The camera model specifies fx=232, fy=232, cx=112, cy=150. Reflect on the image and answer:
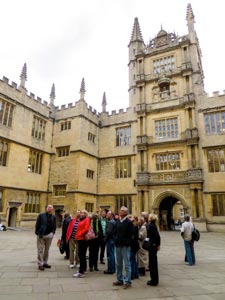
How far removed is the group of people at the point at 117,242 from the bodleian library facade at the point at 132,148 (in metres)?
13.6

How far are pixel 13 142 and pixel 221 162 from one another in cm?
1840

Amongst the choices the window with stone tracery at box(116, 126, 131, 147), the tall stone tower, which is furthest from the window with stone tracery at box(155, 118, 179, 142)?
the window with stone tracery at box(116, 126, 131, 147)

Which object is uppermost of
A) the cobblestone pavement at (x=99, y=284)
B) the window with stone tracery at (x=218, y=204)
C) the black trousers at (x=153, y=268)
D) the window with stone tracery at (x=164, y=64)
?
the window with stone tracery at (x=164, y=64)

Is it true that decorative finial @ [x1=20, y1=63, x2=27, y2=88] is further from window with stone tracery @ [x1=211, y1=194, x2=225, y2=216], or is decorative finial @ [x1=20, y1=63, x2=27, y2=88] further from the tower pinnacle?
window with stone tracery @ [x1=211, y1=194, x2=225, y2=216]

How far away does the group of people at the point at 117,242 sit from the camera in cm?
537

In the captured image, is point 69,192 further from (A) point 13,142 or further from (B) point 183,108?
(B) point 183,108

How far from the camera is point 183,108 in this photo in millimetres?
23266

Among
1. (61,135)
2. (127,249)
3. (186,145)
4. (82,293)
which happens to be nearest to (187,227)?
(127,249)

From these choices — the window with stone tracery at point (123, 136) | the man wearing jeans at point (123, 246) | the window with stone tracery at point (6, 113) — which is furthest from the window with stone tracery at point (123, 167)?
the man wearing jeans at point (123, 246)

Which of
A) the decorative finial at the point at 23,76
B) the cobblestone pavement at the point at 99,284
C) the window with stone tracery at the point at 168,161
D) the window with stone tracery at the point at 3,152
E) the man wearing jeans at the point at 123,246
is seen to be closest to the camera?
the cobblestone pavement at the point at 99,284

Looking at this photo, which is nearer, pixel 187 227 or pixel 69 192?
pixel 187 227

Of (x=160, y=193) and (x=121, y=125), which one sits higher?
(x=121, y=125)

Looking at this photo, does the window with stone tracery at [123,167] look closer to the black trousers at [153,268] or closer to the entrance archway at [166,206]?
the entrance archway at [166,206]

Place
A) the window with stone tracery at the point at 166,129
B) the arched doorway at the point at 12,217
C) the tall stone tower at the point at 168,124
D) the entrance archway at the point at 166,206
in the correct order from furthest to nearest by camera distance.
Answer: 1. the window with stone tracery at the point at 166,129
2. the tall stone tower at the point at 168,124
3. the entrance archway at the point at 166,206
4. the arched doorway at the point at 12,217
